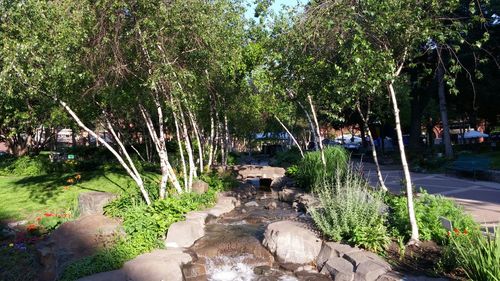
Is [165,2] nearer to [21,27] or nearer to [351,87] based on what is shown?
[21,27]

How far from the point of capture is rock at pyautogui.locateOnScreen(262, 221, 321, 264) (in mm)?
7086

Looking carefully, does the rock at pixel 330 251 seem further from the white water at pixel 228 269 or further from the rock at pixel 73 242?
the rock at pixel 73 242

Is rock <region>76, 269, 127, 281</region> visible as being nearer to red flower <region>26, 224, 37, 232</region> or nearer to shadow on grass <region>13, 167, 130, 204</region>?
red flower <region>26, 224, 37, 232</region>

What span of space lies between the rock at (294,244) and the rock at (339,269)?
49cm

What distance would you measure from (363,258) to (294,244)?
1.51 m

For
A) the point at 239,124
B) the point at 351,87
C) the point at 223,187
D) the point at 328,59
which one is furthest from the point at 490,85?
the point at 351,87

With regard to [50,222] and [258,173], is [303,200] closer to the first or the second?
[258,173]

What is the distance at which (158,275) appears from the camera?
6305 millimetres

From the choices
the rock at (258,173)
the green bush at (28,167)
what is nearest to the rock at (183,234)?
the rock at (258,173)

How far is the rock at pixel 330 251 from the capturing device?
255 inches

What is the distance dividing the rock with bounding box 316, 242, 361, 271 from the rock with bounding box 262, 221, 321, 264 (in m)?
0.13

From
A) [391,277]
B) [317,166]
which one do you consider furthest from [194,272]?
[317,166]

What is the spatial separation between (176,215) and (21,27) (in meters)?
4.94

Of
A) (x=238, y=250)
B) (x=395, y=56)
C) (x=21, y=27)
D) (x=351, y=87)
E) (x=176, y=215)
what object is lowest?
(x=238, y=250)
